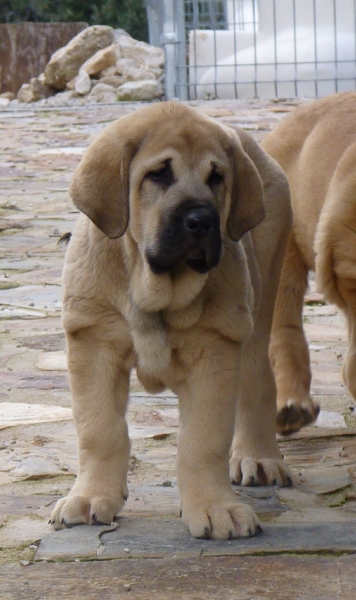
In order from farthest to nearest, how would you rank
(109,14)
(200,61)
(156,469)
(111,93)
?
(109,14), (111,93), (200,61), (156,469)

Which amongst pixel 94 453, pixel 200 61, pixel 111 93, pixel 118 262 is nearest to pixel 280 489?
pixel 94 453

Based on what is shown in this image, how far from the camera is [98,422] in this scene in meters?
2.81

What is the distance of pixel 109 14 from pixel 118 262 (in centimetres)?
2155

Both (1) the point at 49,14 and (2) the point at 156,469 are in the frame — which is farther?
(1) the point at 49,14

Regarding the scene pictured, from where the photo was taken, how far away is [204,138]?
9.56 feet

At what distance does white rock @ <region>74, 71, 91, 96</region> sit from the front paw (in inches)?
491

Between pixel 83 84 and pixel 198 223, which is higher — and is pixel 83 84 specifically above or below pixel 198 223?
below

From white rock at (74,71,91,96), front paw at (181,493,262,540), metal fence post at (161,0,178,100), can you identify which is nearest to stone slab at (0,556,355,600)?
front paw at (181,493,262,540)

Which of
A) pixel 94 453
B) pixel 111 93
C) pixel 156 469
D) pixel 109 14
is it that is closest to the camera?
pixel 94 453

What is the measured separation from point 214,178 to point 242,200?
6.0 inches

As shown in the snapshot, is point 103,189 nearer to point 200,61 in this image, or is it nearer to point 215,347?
point 215,347

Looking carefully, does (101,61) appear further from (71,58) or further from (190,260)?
(190,260)

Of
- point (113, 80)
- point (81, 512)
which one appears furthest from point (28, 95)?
point (81, 512)

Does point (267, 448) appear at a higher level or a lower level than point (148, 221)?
lower
